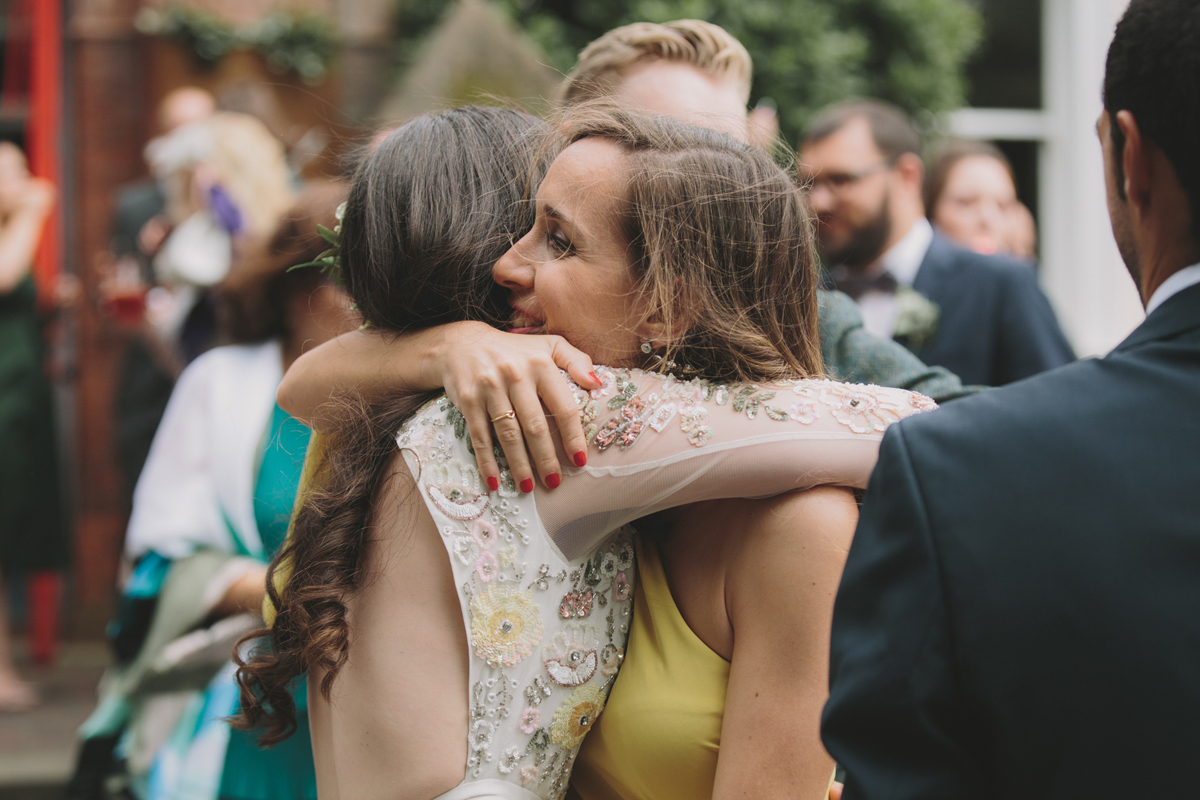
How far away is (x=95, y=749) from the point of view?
288cm

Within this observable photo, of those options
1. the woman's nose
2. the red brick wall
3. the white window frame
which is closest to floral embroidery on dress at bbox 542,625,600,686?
the woman's nose

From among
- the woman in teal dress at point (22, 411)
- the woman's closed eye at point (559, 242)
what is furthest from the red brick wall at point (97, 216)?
the woman's closed eye at point (559, 242)

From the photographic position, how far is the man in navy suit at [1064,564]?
0.99 m

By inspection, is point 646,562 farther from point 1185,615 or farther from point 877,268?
point 877,268

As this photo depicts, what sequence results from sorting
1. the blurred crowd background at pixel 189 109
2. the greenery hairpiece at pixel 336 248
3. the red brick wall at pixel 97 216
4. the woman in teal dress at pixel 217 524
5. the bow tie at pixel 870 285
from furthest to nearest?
1. the red brick wall at pixel 97 216
2. the blurred crowd background at pixel 189 109
3. the bow tie at pixel 870 285
4. the woman in teal dress at pixel 217 524
5. the greenery hairpiece at pixel 336 248

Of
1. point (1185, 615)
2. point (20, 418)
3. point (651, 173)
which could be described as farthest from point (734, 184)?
point (20, 418)

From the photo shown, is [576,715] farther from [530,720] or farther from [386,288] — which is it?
[386,288]

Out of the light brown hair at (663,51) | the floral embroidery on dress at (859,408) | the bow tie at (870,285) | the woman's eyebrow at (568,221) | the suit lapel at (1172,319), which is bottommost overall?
the bow tie at (870,285)

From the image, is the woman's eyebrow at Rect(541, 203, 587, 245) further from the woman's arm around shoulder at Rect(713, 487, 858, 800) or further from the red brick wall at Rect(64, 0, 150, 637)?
the red brick wall at Rect(64, 0, 150, 637)

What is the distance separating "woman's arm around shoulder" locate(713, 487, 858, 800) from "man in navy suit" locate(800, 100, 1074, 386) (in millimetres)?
2163

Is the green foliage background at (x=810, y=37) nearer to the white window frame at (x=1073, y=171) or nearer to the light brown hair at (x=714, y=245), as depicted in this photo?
the white window frame at (x=1073, y=171)

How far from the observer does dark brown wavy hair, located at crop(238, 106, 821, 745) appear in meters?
1.47

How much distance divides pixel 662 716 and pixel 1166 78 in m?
0.91

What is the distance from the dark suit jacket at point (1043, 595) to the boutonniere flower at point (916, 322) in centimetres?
269
